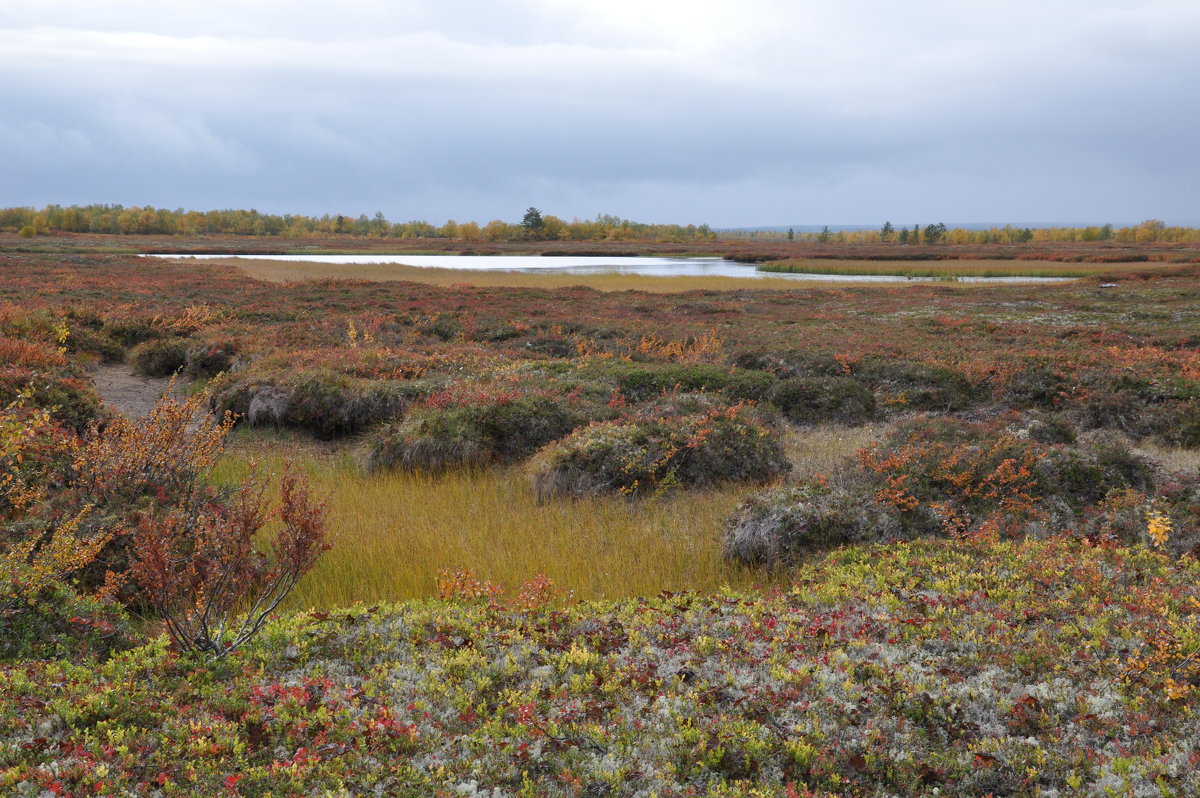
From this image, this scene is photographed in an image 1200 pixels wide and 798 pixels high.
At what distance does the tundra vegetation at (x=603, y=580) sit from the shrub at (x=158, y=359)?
3075 mm

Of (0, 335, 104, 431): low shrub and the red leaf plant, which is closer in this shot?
the red leaf plant

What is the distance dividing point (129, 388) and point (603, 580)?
51.3 ft

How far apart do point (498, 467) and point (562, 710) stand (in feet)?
24.2

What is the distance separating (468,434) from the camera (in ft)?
37.2

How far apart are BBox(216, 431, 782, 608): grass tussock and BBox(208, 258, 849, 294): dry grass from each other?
38126 mm

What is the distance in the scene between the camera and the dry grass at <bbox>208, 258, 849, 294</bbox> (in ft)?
162

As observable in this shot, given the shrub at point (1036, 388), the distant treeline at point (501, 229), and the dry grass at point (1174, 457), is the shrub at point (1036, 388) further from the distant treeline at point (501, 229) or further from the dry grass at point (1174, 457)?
the distant treeline at point (501, 229)

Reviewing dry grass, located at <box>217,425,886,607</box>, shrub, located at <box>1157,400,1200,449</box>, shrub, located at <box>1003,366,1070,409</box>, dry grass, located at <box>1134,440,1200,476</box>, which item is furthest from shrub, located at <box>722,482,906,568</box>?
shrub, located at <box>1003,366,1070,409</box>

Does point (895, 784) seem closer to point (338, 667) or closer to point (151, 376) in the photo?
point (338, 667)

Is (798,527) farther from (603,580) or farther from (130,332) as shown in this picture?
(130,332)

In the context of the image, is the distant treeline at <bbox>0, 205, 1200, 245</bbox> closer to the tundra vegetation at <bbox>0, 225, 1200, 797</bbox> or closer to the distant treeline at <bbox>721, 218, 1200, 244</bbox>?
the distant treeline at <bbox>721, 218, 1200, 244</bbox>

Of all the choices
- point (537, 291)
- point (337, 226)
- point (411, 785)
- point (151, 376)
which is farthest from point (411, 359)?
point (337, 226)

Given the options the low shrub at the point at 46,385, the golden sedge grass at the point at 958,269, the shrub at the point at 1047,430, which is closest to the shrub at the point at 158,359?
the low shrub at the point at 46,385

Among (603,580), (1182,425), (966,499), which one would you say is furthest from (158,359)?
(1182,425)
